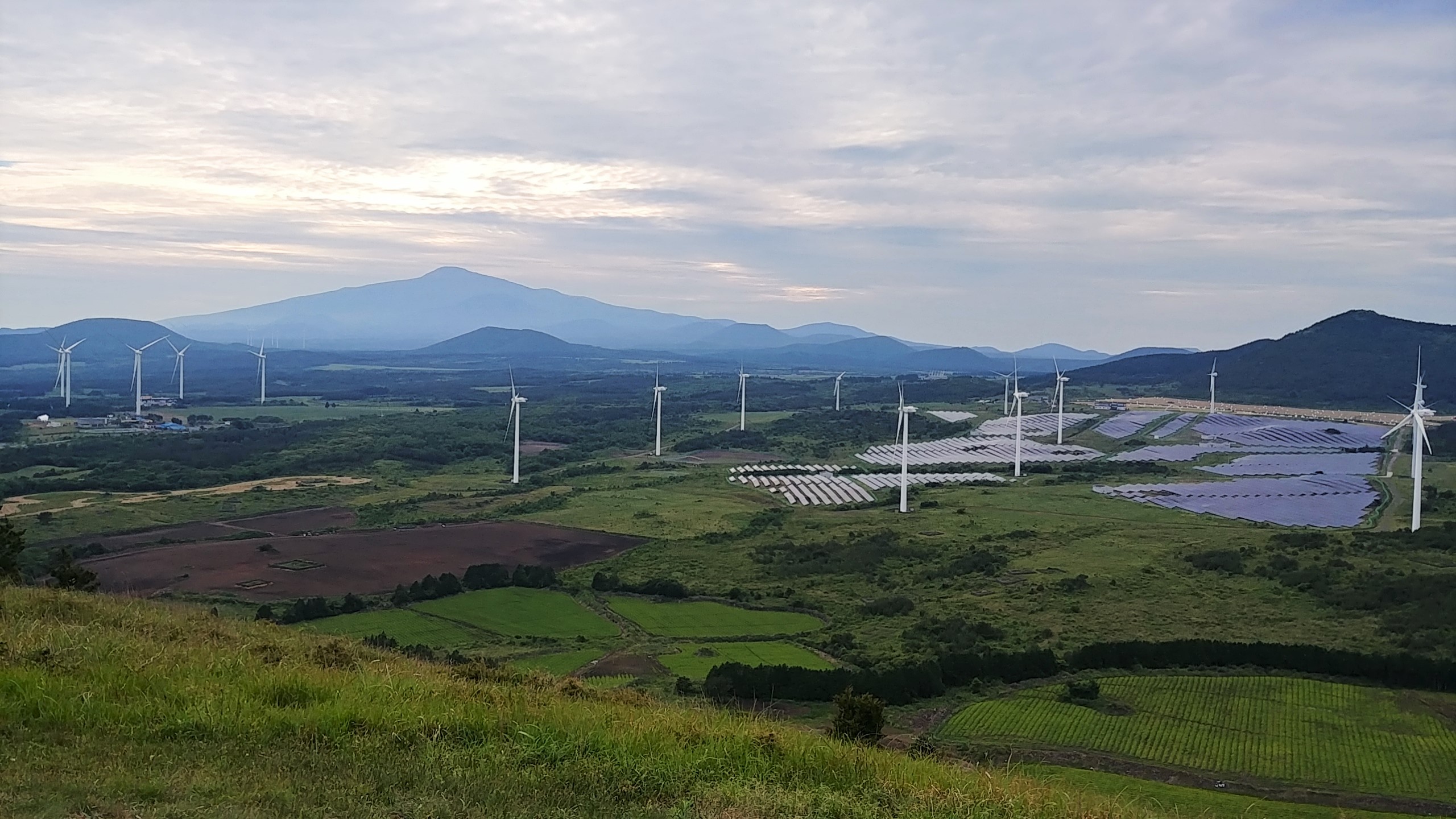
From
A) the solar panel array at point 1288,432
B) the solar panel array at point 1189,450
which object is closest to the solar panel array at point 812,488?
the solar panel array at point 1189,450

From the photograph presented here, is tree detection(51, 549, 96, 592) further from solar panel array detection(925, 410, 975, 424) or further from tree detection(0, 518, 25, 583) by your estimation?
solar panel array detection(925, 410, 975, 424)

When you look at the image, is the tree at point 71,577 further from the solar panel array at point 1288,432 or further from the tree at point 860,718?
the solar panel array at point 1288,432

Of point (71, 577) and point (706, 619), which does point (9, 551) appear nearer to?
point (71, 577)

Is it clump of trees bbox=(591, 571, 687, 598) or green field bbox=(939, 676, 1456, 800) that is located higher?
green field bbox=(939, 676, 1456, 800)

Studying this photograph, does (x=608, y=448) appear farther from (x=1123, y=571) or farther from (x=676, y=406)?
(x=1123, y=571)

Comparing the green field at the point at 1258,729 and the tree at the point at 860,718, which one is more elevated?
the tree at the point at 860,718

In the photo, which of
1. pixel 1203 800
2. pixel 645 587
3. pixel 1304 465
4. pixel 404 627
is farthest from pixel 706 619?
pixel 1304 465

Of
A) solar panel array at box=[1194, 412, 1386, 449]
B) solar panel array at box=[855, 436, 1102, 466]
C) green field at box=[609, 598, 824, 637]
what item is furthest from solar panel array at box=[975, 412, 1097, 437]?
green field at box=[609, 598, 824, 637]
